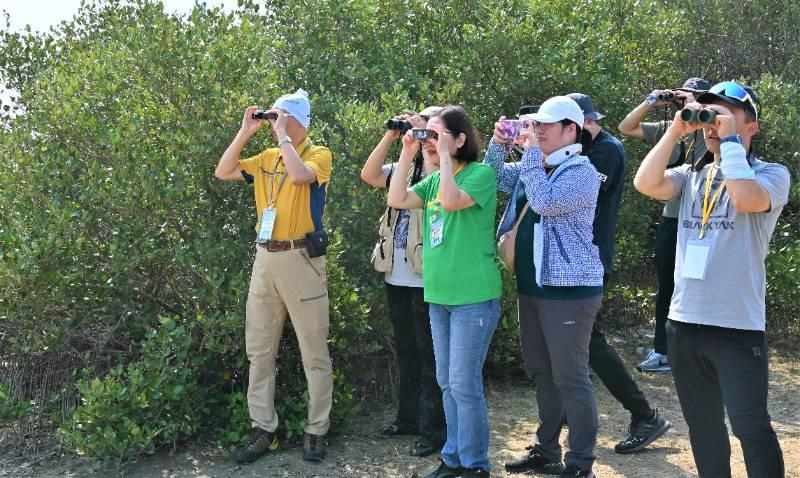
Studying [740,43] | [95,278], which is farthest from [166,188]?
[740,43]

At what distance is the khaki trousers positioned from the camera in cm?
457

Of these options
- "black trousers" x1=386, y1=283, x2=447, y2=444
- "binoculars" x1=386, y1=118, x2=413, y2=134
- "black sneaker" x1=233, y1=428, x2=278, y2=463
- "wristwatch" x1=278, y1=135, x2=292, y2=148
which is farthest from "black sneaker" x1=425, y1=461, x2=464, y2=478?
"wristwatch" x1=278, y1=135, x2=292, y2=148

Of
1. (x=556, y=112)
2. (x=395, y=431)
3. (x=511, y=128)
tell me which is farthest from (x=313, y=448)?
(x=556, y=112)

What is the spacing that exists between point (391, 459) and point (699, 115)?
2.55m

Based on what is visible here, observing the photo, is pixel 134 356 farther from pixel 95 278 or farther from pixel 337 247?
pixel 337 247

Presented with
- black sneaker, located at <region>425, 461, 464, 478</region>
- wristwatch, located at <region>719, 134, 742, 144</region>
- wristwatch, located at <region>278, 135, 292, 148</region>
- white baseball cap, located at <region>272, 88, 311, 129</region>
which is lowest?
black sneaker, located at <region>425, 461, 464, 478</region>

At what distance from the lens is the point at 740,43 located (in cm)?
912

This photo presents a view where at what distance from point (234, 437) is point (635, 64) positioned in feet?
15.7

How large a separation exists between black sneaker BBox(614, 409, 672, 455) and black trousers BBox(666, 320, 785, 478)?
126 centimetres

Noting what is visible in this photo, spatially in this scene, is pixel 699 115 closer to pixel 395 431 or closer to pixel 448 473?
pixel 448 473

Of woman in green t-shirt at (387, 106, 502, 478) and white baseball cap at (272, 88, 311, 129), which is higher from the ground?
white baseball cap at (272, 88, 311, 129)

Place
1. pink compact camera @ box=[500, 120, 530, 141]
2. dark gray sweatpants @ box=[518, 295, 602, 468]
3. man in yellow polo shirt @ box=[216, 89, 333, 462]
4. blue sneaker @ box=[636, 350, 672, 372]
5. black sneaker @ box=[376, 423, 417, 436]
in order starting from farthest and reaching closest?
blue sneaker @ box=[636, 350, 672, 372] → black sneaker @ box=[376, 423, 417, 436] → man in yellow polo shirt @ box=[216, 89, 333, 462] → pink compact camera @ box=[500, 120, 530, 141] → dark gray sweatpants @ box=[518, 295, 602, 468]

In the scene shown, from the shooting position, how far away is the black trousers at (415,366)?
4.86 meters

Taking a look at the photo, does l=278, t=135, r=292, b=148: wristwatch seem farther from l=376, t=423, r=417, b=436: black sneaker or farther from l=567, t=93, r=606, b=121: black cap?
l=376, t=423, r=417, b=436: black sneaker
